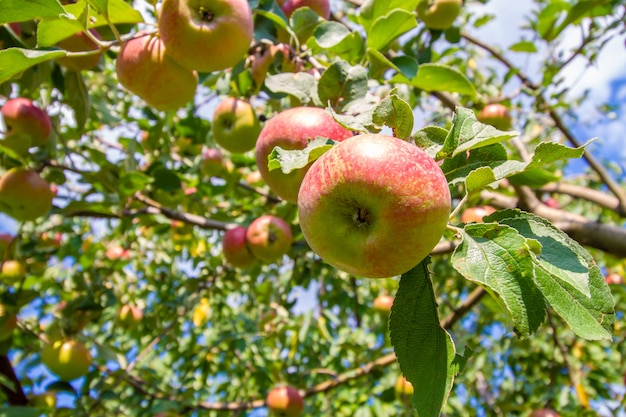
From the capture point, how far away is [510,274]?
2.38ft

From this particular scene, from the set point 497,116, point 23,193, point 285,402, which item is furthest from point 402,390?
point 23,193

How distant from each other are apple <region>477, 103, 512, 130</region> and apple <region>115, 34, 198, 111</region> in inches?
66.8

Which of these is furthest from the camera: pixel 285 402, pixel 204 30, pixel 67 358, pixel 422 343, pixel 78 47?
pixel 285 402

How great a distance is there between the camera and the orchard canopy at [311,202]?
30.6 inches

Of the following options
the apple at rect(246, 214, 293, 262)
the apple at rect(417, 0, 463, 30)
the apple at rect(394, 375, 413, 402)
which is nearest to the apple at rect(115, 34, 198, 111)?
the apple at rect(246, 214, 293, 262)

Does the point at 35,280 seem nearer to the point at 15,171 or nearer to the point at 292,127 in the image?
the point at 15,171

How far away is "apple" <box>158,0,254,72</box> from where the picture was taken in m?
1.23

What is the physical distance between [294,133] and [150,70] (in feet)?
1.80

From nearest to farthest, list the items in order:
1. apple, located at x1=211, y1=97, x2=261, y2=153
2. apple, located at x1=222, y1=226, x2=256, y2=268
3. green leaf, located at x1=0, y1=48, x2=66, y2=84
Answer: green leaf, located at x1=0, y1=48, x2=66, y2=84
apple, located at x1=211, y1=97, x2=261, y2=153
apple, located at x1=222, y1=226, x2=256, y2=268

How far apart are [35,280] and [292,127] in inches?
102

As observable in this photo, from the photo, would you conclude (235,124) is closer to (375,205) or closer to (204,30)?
(204,30)

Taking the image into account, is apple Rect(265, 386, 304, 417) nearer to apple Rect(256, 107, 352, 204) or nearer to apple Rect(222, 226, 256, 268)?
apple Rect(222, 226, 256, 268)

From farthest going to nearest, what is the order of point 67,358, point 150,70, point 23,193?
1. point 67,358
2. point 23,193
3. point 150,70

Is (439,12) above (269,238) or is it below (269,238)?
above
